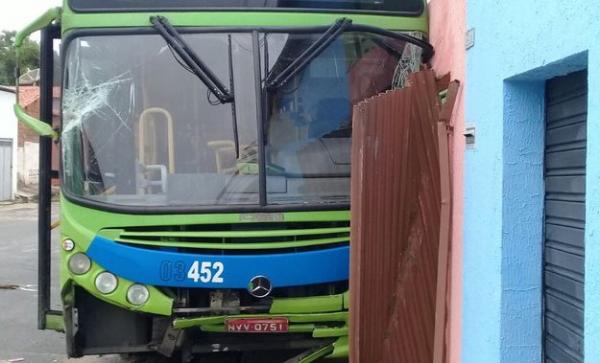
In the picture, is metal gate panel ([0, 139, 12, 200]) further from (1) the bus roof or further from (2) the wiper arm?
(2) the wiper arm

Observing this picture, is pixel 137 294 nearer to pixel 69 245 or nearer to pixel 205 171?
pixel 69 245

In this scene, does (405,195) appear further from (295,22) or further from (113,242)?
(113,242)

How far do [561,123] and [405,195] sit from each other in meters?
1.22

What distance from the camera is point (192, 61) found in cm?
474

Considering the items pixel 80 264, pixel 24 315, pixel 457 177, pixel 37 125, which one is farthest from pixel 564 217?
pixel 24 315

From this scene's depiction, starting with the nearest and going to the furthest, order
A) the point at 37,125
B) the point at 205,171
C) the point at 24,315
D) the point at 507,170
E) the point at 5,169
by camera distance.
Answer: the point at 507,170, the point at 205,171, the point at 37,125, the point at 24,315, the point at 5,169

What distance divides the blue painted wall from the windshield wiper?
167 cm

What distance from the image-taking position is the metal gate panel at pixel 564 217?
2.95 metres

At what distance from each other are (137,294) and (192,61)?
5.08 feet

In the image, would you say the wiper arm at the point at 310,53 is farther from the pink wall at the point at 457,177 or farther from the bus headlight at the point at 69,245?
the bus headlight at the point at 69,245

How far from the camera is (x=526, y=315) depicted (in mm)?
3375

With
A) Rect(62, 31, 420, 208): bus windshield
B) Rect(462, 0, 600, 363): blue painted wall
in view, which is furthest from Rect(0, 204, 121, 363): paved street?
Rect(462, 0, 600, 363): blue painted wall

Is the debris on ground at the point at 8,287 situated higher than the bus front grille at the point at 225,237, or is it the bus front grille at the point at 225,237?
the bus front grille at the point at 225,237

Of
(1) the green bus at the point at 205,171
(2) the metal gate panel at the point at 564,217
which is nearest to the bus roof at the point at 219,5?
(1) the green bus at the point at 205,171
